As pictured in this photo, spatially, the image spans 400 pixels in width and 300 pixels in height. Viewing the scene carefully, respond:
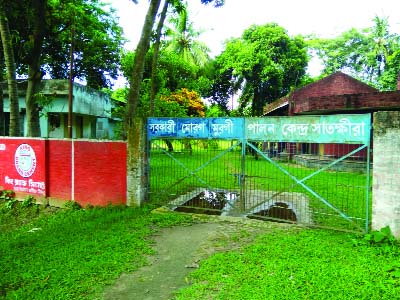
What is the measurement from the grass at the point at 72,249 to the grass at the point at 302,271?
128 cm

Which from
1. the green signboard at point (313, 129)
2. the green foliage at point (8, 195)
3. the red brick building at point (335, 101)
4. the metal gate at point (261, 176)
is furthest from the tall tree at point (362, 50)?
the green foliage at point (8, 195)

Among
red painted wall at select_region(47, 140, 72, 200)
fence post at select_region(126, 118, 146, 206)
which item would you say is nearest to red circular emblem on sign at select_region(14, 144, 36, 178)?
red painted wall at select_region(47, 140, 72, 200)

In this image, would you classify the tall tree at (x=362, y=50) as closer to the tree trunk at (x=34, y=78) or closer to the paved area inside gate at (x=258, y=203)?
the paved area inside gate at (x=258, y=203)

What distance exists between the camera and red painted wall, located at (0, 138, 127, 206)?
8.29 metres

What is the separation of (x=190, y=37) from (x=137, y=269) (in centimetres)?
2400

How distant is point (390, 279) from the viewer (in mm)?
4227

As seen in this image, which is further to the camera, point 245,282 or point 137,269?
point 137,269

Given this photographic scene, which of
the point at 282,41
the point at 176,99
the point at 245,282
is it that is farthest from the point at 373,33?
the point at 245,282

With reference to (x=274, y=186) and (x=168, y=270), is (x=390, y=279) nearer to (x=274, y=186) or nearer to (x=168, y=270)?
(x=168, y=270)

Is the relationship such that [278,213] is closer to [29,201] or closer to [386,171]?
[386,171]

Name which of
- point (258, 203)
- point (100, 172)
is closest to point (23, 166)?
point (100, 172)

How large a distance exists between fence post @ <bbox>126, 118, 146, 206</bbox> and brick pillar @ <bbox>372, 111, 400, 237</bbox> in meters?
5.00

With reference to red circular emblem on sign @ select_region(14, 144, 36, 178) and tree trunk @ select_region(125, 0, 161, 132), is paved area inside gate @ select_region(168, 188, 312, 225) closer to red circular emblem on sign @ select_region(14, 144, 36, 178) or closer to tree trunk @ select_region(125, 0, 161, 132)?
tree trunk @ select_region(125, 0, 161, 132)

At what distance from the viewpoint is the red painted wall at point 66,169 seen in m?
8.29
